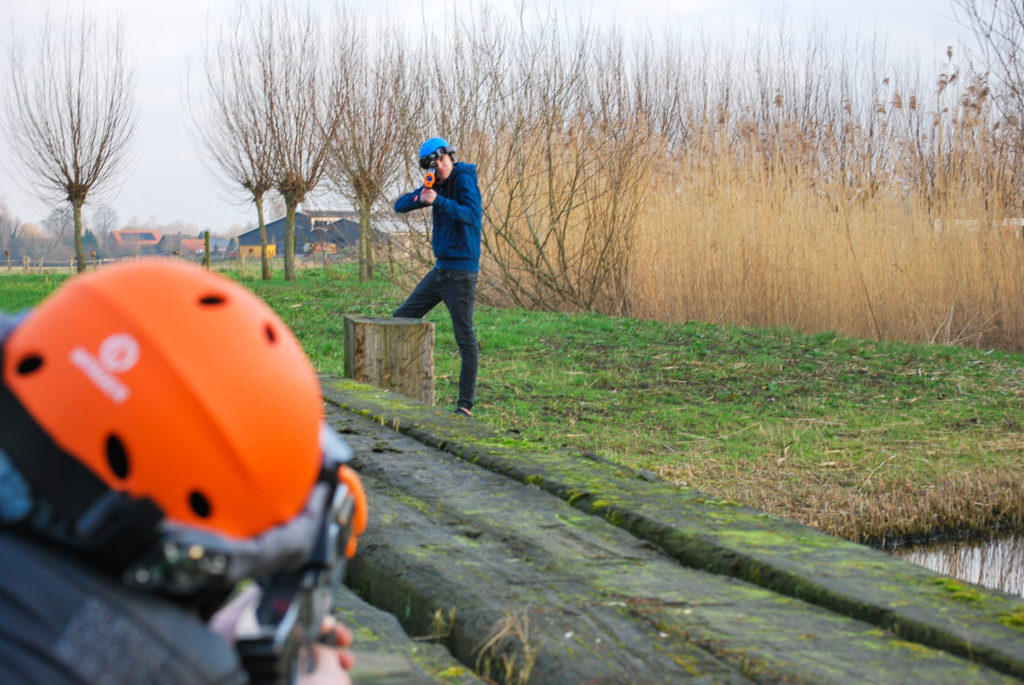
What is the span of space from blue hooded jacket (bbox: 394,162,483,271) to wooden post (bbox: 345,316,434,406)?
0.65 m

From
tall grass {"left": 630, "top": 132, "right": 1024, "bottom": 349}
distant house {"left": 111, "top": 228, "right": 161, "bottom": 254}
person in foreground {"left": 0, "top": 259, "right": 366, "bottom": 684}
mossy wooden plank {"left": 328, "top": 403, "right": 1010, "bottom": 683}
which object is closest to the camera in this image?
person in foreground {"left": 0, "top": 259, "right": 366, "bottom": 684}

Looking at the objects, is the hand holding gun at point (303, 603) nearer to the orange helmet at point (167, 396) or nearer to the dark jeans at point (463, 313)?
the orange helmet at point (167, 396)

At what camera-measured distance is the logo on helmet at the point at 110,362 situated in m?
1.24

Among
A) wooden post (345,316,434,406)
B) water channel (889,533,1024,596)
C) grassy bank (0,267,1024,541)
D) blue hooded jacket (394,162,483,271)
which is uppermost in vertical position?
blue hooded jacket (394,162,483,271)

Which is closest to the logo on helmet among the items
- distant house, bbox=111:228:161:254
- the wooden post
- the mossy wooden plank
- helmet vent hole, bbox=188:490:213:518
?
helmet vent hole, bbox=188:490:213:518

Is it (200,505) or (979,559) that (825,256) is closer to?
(979,559)

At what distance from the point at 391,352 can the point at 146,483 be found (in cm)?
507

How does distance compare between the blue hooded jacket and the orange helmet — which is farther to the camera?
the blue hooded jacket

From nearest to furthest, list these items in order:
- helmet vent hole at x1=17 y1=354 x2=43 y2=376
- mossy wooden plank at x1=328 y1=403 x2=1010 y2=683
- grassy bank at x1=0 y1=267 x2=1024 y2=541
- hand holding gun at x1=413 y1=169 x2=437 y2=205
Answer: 1. helmet vent hole at x1=17 y1=354 x2=43 y2=376
2. mossy wooden plank at x1=328 y1=403 x2=1010 y2=683
3. grassy bank at x1=0 y1=267 x2=1024 y2=541
4. hand holding gun at x1=413 y1=169 x2=437 y2=205

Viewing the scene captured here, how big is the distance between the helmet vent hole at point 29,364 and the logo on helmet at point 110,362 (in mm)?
Answer: 65

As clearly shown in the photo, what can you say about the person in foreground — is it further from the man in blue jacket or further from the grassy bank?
the man in blue jacket

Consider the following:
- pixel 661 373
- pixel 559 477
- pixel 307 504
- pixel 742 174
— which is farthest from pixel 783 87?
pixel 307 504

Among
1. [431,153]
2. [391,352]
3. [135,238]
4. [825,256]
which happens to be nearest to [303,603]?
[391,352]

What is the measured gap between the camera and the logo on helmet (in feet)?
4.06
